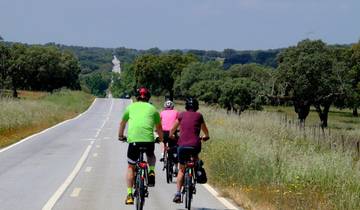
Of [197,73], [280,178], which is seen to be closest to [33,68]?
[197,73]

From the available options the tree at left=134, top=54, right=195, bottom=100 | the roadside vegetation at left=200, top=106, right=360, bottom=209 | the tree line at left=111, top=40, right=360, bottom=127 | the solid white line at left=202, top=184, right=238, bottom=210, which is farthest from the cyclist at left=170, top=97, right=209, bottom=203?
the tree at left=134, top=54, right=195, bottom=100

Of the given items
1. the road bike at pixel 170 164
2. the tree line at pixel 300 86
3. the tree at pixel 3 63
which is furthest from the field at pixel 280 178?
the tree at pixel 3 63

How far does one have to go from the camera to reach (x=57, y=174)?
1681cm

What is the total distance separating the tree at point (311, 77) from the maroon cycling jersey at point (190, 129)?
54.4 meters

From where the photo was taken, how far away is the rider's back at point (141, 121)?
400 inches

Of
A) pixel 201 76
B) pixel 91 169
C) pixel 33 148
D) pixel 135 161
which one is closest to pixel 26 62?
pixel 201 76

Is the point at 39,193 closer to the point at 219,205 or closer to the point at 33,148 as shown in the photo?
the point at 219,205

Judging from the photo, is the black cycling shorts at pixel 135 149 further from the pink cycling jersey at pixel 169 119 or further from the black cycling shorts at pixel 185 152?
the pink cycling jersey at pixel 169 119

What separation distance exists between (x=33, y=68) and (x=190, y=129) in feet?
398

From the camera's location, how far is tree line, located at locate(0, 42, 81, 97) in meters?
126

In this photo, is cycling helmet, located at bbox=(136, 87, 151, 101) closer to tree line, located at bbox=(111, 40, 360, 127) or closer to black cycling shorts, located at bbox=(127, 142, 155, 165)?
black cycling shorts, located at bbox=(127, 142, 155, 165)

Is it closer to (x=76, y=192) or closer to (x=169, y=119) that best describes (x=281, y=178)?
(x=169, y=119)

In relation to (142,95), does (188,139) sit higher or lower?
lower

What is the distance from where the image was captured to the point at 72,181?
15352 millimetres
